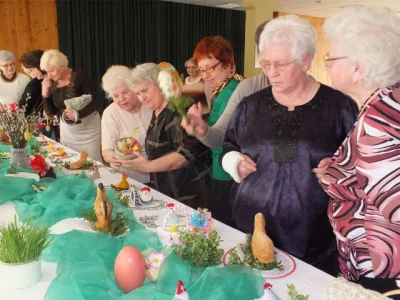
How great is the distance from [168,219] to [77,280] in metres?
0.39

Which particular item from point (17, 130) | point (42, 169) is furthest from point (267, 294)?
point (17, 130)

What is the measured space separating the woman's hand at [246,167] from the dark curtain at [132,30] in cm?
525

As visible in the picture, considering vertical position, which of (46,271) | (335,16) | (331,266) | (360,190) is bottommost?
(331,266)

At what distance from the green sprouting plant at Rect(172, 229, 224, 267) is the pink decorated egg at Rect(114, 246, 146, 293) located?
0.11 m

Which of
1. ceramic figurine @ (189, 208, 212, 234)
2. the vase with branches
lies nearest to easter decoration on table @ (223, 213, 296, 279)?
ceramic figurine @ (189, 208, 212, 234)

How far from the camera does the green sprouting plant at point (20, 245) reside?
1059 millimetres

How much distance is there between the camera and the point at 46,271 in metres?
1.15

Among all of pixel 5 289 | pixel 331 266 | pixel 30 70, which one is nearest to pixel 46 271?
pixel 5 289

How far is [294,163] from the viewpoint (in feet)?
4.62

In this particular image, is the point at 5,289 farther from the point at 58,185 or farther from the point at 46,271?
the point at 58,185

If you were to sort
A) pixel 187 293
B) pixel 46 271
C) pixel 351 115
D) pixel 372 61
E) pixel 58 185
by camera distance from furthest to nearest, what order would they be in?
pixel 58 185 < pixel 351 115 < pixel 46 271 < pixel 372 61 < pixel 187 293

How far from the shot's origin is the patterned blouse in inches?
36.3

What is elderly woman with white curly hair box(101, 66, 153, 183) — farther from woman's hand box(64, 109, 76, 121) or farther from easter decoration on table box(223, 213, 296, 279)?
easter decoration on table box(223, 213, 296, 279)

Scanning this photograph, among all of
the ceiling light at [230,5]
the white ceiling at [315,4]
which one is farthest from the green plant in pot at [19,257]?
the ceiling light at [230,5]
